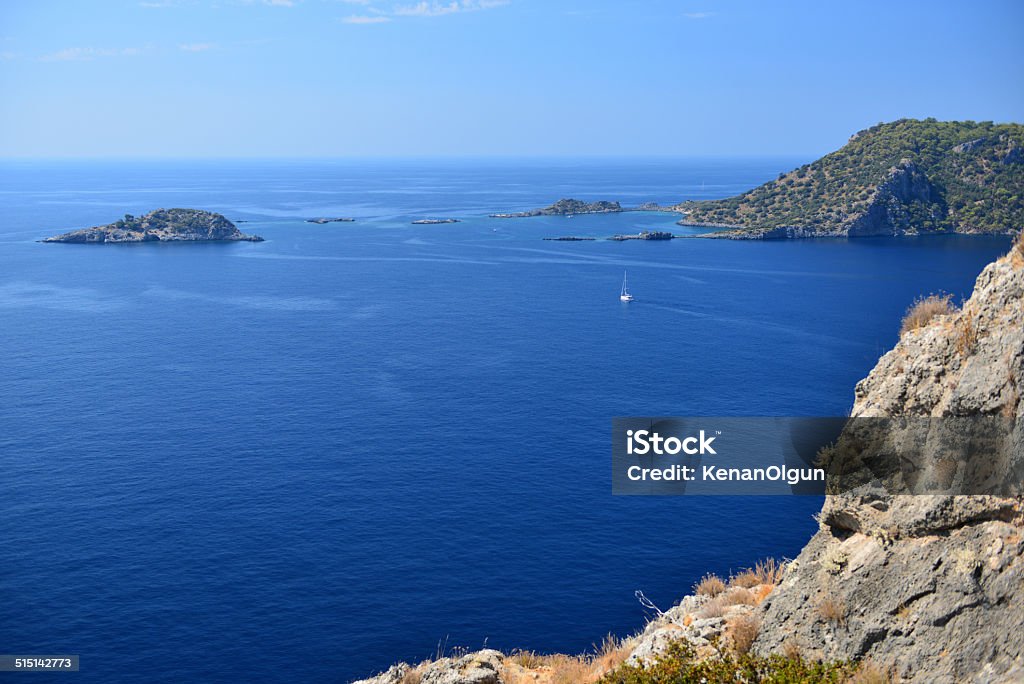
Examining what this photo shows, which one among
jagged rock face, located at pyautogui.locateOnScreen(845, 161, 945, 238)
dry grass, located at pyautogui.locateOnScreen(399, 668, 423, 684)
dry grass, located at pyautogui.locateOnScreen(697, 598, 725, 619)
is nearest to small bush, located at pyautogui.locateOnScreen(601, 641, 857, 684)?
dry grass, located at pyautogui.locateOnScreen(697, 598, 725, 619)

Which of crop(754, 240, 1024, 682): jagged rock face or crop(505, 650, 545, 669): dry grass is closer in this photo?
crop(754, 240, 1024, 682): jagged rock face

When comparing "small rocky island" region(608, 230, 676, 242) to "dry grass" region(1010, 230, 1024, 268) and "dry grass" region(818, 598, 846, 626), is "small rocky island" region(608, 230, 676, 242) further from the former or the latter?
"dry grass" region(818, 598, 846, 626)

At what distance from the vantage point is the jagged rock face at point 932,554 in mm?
12727

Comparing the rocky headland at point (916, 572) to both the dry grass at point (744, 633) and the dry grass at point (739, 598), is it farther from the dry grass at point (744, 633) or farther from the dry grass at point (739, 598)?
the dry grass at point (739, 598)

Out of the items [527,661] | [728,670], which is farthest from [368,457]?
[728,670]

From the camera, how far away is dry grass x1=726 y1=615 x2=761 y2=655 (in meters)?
16.0

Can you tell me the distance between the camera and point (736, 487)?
64.5 metres

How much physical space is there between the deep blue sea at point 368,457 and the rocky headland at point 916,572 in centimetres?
2684

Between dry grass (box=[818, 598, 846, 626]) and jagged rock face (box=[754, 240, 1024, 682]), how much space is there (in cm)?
2

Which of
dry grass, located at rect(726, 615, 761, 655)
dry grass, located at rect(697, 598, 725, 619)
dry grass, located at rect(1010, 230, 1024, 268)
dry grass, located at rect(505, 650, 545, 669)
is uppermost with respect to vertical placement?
dry grass, located at rect(1010, 230, 1024, 268)

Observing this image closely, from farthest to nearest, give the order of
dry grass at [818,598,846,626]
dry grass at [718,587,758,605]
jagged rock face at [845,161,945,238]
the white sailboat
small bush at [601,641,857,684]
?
jagged rock face at [845,161,945,238] → the white sailboat → dry grass at [718,587,758,605] → dry grass at [818,598,846,626] → small bush at [601,641,857,684]

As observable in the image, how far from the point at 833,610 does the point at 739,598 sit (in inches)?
154

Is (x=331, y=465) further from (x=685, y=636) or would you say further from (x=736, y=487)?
(x=685, y=636)

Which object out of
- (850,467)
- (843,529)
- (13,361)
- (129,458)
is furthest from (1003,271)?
(13,361)
